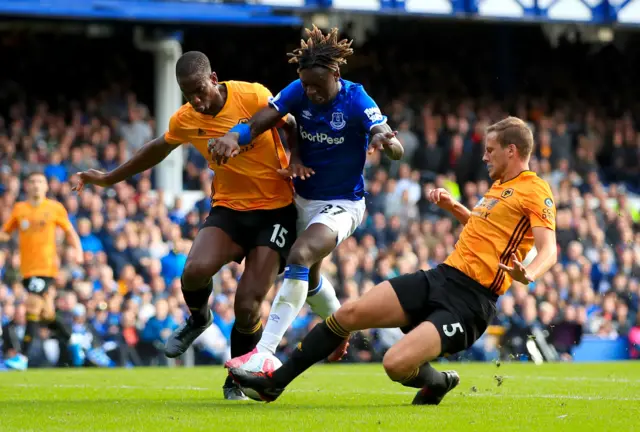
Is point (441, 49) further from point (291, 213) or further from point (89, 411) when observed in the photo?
point (89, 411)

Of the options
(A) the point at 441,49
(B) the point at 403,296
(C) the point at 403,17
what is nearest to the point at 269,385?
(B) the point at 403,296

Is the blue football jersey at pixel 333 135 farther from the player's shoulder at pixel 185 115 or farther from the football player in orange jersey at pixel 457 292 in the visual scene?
the football player in orange jersey at pixel 457 292

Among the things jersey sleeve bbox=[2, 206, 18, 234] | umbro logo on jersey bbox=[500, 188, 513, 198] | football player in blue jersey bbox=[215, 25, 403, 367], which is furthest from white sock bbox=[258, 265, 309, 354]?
jersey sleeve bbox=[2, 206, 18, 234]

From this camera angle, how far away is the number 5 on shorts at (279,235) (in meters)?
9.01

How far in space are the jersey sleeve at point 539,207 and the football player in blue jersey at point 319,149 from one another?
0.97 metres

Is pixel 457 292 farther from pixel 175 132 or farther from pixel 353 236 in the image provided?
pixel 353 236

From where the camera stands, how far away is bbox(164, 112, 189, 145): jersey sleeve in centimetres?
919

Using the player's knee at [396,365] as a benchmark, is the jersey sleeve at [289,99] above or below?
above

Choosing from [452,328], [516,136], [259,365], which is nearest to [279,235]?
[259,365]

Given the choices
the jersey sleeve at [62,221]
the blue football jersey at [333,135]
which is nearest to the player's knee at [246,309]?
the blue football jersey at [333,135]

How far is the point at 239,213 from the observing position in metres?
9.14

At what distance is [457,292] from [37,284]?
27.1ft

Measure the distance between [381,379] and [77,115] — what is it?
10.0 m

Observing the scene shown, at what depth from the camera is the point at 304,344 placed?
7891 mm
